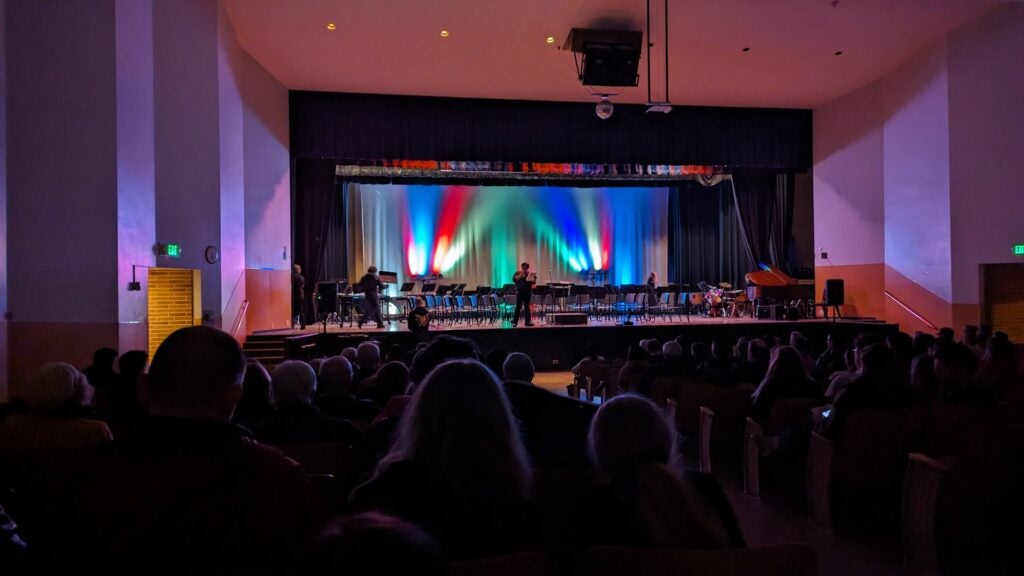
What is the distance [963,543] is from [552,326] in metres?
9.02

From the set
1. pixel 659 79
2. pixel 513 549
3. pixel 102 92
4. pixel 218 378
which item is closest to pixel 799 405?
pixel 513 549

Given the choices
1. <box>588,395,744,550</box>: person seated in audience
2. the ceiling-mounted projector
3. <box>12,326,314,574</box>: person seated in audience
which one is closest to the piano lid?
the ceiling-mounted projector

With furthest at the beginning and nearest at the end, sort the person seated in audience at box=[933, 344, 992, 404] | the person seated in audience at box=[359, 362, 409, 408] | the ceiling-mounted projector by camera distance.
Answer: the ceiling-mounted projector → the person seated in audience at box=[359, 362, 409, 408] → the person seated in audience at box=[933, 344, 992, 404]

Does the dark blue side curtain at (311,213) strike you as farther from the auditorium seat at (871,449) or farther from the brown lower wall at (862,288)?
the auditorium seat at (871,449)

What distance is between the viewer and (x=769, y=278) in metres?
14.5

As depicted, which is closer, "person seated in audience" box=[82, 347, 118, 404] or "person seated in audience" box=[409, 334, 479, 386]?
"person seated in audience" box=[409, 334, 479, 386]

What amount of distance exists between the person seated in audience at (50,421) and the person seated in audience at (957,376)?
4.27m

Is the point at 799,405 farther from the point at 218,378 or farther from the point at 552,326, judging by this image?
the point at 552,326

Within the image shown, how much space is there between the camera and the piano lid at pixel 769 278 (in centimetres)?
1442

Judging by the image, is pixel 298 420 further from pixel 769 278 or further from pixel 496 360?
pixel 769 278

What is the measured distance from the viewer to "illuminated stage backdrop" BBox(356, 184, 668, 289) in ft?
57.9

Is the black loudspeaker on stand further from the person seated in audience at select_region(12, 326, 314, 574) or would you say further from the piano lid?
the person seated in audience at select_region(12, 326, 314, 574)

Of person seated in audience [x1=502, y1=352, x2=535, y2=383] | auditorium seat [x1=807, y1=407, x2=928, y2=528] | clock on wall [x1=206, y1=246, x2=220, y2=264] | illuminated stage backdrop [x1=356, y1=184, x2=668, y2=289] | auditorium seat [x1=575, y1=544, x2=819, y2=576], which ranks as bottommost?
auditorium seat [x1=807, y1=407, x2=928, y2=528]

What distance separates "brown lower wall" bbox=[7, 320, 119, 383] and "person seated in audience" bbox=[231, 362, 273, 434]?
5.22 metres
